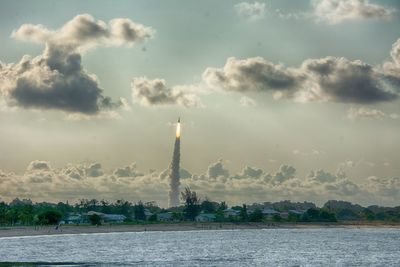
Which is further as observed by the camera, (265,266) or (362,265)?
(362,265)

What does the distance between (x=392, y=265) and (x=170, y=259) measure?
45357 mm

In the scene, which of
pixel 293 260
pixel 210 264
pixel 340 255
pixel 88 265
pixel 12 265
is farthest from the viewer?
pixel 340 255

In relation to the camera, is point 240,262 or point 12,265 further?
point 240,262

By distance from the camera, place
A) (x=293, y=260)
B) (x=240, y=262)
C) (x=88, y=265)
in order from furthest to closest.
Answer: (x=293, y=260) → (x=240, y=262) → (x=88, y=265)

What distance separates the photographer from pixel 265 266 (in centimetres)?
12350

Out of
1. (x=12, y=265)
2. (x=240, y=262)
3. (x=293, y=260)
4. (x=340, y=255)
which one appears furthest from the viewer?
(x=340, y=255)

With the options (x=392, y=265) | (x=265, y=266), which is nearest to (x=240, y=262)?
(x=265, y=266)

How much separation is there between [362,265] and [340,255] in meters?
30.5

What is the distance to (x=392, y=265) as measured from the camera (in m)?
133

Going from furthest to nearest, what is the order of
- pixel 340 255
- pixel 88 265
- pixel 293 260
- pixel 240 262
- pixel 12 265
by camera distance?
pixel 340 255 < pixel 293 260 < pixel 240 262 < pixel 88 265 < pixel 12 265

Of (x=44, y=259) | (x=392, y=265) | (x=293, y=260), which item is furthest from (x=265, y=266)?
(x=44, y=259)

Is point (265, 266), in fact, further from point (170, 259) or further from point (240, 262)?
point (170, 259)

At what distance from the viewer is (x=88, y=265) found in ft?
369

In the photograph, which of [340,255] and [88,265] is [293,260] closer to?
[340,255]
